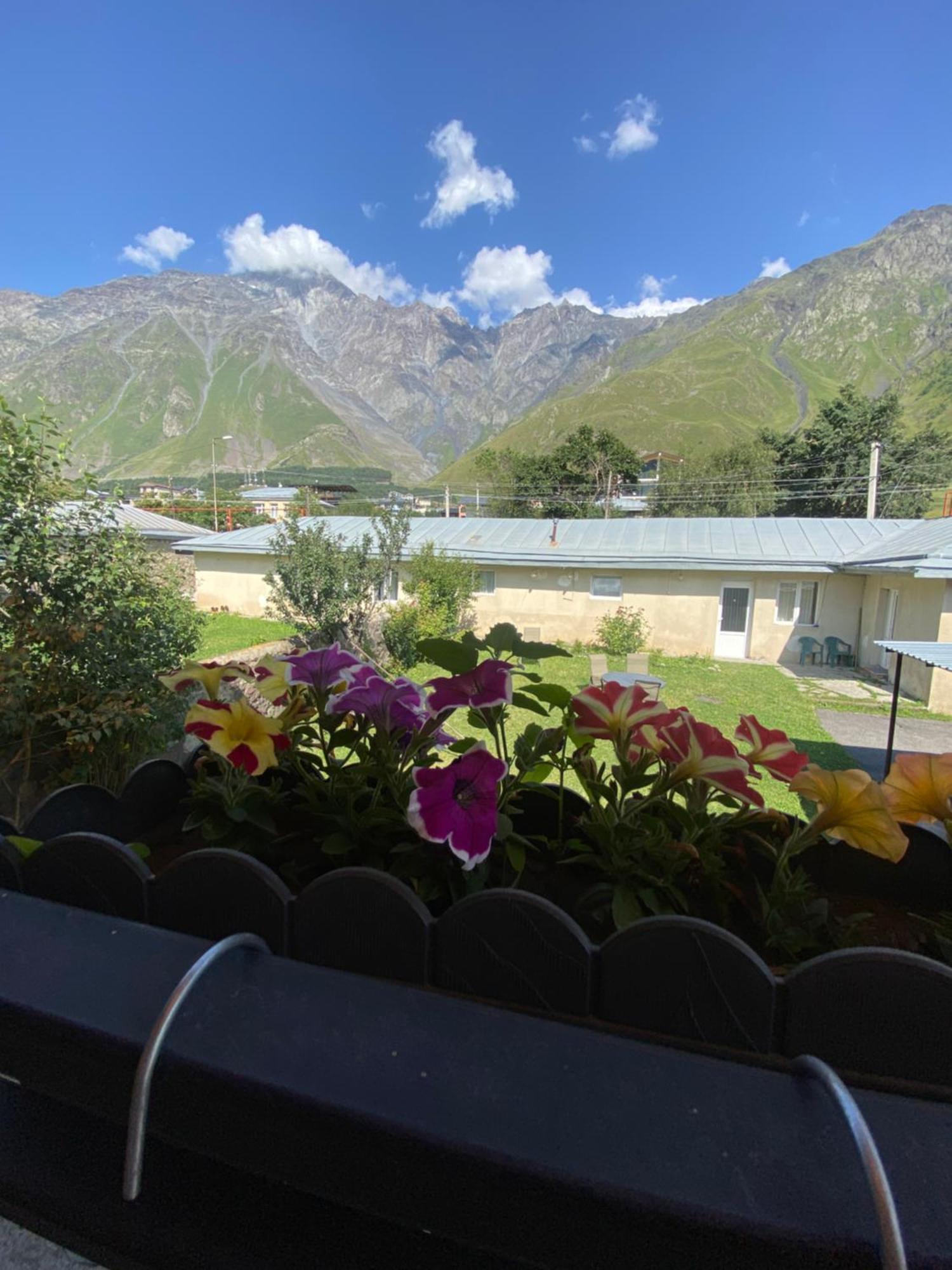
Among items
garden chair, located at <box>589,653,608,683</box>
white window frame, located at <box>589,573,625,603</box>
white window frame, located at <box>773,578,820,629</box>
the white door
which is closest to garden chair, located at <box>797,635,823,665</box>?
white window frame, located at <box>773,578,820,629</box>

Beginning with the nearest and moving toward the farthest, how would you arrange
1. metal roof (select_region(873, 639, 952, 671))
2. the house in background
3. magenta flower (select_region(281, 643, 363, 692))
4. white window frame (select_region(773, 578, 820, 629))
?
magenta flower (select_region(281, 643, 363, 692))
metal roof (select_region(873, 639, 952, 671))
the house in background
white window frame (select_region(773, 578, 820, 629))

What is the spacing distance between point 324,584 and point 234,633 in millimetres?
3269

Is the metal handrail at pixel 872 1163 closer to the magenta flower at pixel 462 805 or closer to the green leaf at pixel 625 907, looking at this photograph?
the green leaf at pixel 625 907

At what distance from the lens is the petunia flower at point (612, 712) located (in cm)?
80

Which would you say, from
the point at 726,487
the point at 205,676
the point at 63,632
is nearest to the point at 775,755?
the point at 205,676

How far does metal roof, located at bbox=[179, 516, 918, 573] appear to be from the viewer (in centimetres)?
1291

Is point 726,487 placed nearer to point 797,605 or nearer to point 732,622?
point 797,605

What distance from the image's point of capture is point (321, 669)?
90cm

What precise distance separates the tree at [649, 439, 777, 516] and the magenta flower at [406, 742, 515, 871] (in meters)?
35.6

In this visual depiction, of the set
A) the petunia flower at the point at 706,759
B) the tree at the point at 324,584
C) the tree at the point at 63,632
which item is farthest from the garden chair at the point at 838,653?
the petunia flower at the point at 706,759

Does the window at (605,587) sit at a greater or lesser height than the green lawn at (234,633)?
greater

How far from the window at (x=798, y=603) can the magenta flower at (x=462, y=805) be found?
14.2m

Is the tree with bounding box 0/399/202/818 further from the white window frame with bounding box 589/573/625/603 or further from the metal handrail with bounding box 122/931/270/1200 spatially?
the white window frame with bounding box 589/573/625/603

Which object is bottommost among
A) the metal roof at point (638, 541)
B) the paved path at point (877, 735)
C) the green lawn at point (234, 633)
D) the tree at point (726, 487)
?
the paved path at point (877, 735)
